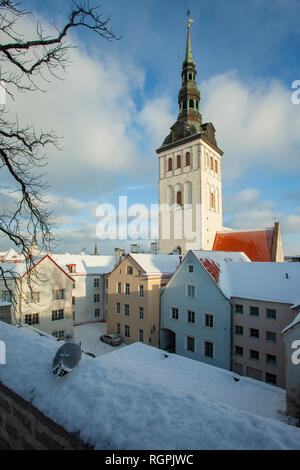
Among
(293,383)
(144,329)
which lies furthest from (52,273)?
(293,383)

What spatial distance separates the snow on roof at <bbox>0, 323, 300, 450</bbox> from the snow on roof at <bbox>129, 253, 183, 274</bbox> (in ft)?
71.5

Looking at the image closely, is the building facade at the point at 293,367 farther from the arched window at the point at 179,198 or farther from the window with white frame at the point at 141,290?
the arched window at the point at 179,198

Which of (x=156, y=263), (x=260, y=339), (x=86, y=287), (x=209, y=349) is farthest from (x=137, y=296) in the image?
(x=260, y=339)

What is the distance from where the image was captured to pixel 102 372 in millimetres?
4457

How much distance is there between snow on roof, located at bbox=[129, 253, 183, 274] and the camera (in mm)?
27469

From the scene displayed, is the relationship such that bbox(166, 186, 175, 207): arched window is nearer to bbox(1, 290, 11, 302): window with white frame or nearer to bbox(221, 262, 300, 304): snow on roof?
bbox(221, 262, 300, 304): snow on roof

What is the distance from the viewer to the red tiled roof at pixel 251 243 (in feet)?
121

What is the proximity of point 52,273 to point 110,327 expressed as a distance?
10.2m

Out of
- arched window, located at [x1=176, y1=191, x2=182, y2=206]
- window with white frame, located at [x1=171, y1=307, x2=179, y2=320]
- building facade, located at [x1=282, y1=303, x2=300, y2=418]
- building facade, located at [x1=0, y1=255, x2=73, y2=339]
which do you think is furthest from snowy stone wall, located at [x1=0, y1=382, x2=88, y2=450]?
arched window, located at [x1=176, y1=191, x2=182, y2=206]

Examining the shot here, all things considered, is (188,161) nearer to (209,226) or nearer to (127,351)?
(209,226)

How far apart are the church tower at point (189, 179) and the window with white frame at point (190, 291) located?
17.2m

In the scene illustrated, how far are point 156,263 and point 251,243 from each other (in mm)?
18765

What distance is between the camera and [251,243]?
127 feet
